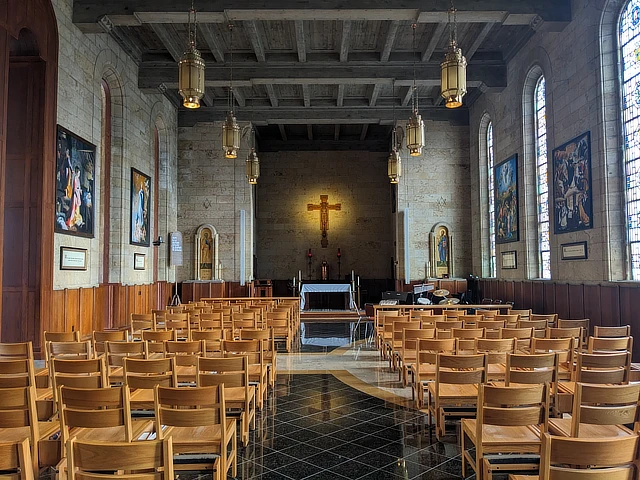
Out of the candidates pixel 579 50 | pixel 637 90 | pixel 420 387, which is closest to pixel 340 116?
pixel 579 50

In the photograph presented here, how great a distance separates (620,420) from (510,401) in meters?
0.68

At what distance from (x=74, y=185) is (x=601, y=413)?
1136cm

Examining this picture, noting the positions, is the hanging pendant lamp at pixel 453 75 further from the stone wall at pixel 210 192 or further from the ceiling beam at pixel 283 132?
the ceiling beam at pixel 283 132

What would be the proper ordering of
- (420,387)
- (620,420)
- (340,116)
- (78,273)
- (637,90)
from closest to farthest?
(620,420) → (420,387) → (637,90) → (78,273) → (340,116)

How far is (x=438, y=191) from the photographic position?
20875 mm

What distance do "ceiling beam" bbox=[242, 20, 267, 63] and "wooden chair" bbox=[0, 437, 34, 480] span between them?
13.1 metres

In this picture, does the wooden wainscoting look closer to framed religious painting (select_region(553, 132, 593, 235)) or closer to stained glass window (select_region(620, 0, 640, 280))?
stained glass window (select_region(620, 0, 640, 280))

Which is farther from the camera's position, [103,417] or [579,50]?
[579,50]

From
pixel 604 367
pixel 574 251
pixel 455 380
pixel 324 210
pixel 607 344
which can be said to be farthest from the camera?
pixel 324 210

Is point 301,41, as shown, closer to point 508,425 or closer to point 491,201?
point 491,201

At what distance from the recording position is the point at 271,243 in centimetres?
2603

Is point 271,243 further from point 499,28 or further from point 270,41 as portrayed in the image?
point 499,28

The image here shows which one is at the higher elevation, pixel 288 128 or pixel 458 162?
pixel 288 128

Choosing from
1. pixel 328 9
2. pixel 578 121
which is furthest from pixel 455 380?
pixel 328 9
